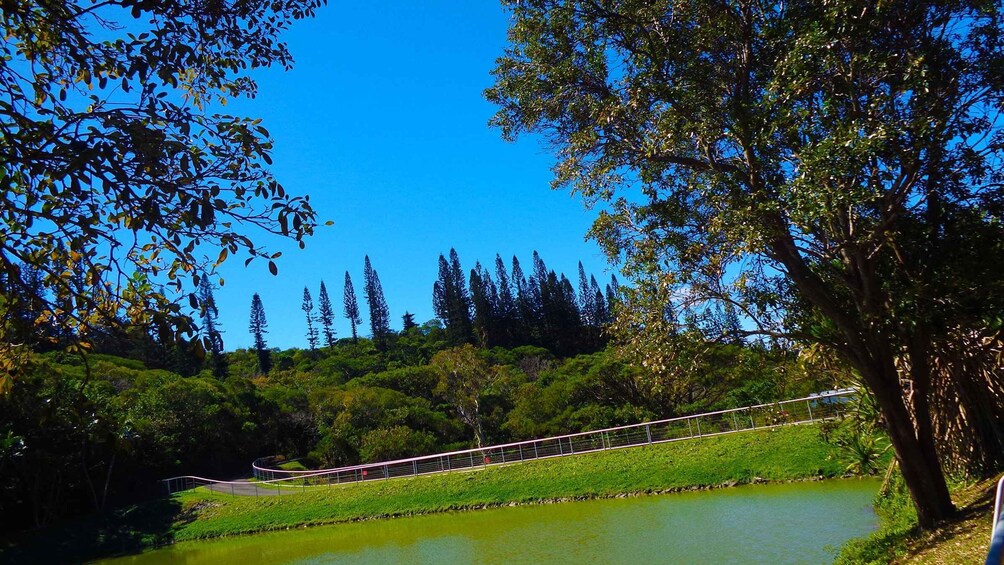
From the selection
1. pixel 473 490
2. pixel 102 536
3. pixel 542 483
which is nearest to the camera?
pixel 542 483

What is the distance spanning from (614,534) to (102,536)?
19373 millimetres

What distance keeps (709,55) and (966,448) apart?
5.42 metres

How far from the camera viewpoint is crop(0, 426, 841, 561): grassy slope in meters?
15.5

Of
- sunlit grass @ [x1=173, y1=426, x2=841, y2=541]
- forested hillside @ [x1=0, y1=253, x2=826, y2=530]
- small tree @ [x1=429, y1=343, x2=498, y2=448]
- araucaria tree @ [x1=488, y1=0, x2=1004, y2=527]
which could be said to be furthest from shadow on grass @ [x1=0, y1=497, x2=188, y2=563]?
araucaria tree @ [x1=488, y1=0, x2=1004, y2=527]

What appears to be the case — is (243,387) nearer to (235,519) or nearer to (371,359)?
(235,519)

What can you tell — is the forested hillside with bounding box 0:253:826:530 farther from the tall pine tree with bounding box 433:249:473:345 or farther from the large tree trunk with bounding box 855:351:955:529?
the tall pine tree with bounding box 433:249:473:345

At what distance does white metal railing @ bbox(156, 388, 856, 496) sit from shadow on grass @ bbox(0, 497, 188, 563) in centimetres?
274

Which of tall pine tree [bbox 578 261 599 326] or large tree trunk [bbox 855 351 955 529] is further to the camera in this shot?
tall pine tree [bbox 578 261 599 326]

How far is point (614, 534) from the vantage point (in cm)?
1153

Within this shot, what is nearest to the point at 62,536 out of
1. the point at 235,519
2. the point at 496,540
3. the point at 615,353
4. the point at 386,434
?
the point at 235,519

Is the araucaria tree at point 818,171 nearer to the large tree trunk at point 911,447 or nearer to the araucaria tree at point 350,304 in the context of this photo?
the large tree trunk at point 911,447

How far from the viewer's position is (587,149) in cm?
705

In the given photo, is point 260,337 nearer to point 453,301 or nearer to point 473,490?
point 453,301

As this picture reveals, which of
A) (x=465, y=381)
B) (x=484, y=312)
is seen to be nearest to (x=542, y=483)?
(x=465, y=381)
